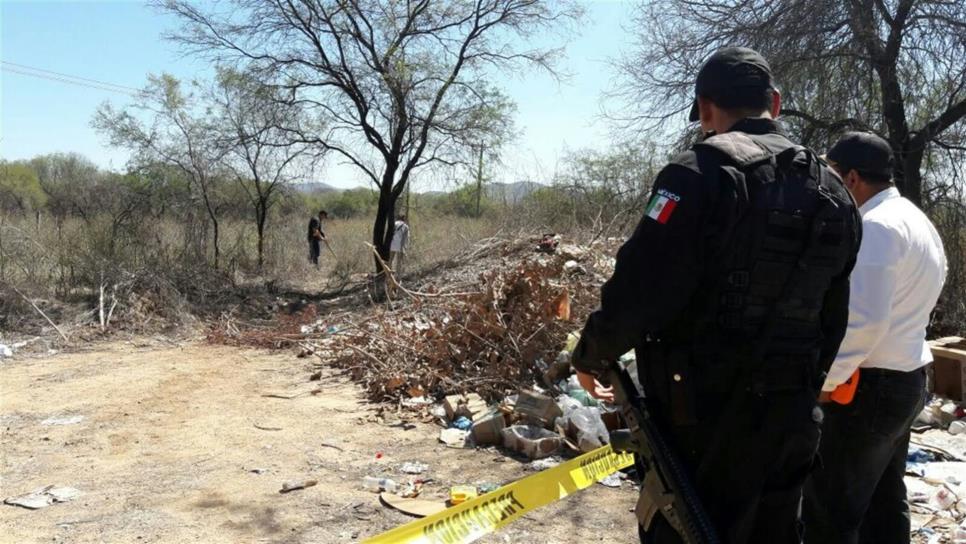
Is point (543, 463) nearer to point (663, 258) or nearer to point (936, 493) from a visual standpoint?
point (936, 493)

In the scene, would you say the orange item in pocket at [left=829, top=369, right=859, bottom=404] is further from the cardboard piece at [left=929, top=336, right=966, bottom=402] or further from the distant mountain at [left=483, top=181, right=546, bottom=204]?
the distant mountain at [left=483, top=181, right=546, bottom=204]

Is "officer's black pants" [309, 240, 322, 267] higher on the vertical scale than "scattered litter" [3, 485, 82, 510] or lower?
higher

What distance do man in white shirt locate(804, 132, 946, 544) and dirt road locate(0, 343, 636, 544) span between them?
1500 mm

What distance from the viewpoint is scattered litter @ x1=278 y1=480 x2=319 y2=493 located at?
4.36 metres

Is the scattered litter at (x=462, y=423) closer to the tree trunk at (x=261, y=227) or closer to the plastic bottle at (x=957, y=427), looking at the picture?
the plastic bottle at (x=957, y=427)

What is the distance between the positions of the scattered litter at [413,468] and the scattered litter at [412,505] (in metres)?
0.49

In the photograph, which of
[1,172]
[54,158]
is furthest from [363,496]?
[54,158]

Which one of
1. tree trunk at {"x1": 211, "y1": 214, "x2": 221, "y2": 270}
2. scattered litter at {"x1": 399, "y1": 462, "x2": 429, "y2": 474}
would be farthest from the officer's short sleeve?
tree trunk at {"x1": 211, "y1": 214, "x2": 221, "y2": 270}

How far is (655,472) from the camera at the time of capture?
73.2 inches

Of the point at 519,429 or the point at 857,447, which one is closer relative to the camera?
the point at 857,447

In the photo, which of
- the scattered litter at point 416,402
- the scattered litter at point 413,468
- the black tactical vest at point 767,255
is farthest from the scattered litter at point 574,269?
the black tactical vest at point 767,255

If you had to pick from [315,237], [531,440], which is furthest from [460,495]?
[315,237]

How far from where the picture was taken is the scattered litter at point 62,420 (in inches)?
238

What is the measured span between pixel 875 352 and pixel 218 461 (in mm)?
4254
